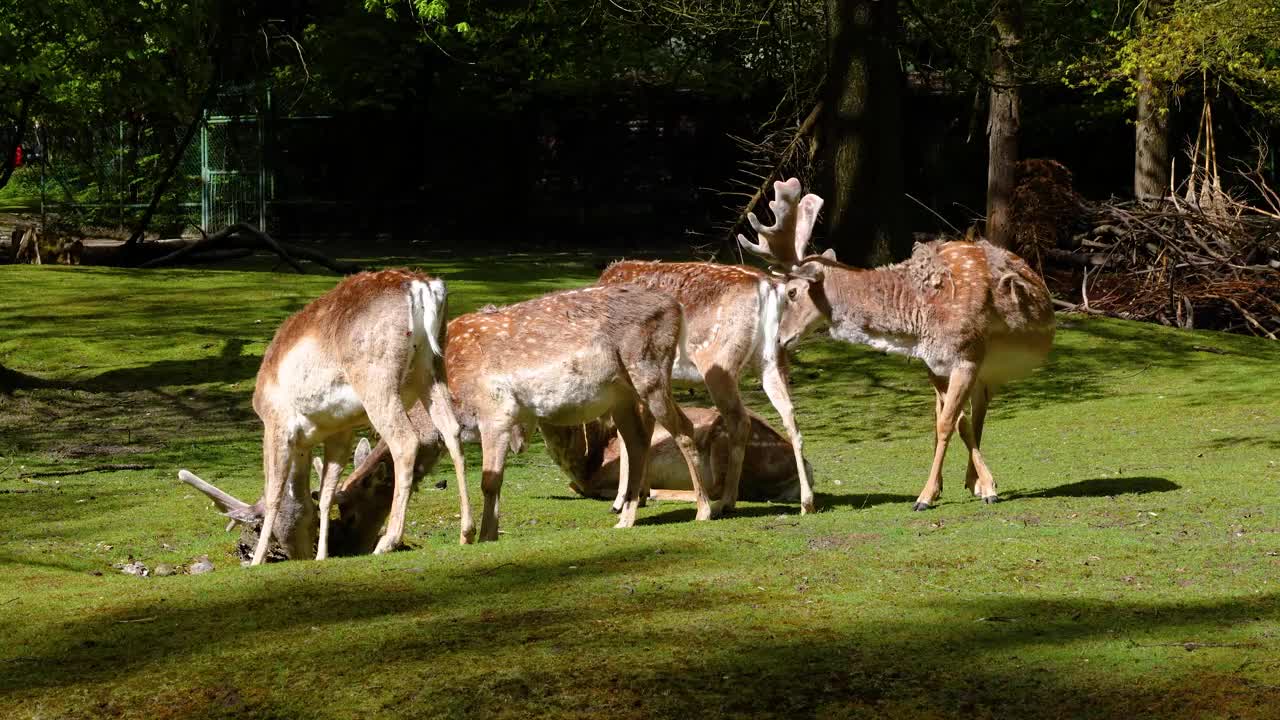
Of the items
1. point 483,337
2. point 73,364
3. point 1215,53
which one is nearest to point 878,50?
point 1215,53

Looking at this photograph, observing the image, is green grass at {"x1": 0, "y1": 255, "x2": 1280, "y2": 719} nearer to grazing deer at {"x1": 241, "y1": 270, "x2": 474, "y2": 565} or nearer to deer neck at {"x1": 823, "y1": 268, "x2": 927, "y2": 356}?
grazing deer at {"x1": 241, "y1": 270, "x2": 474, "y2": 565}

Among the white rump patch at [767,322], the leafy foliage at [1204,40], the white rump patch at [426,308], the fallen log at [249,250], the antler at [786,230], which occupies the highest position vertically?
the leafy foliage at [1204,40]

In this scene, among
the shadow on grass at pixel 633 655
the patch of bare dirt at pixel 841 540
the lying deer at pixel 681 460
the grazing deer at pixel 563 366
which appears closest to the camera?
the shadow on grass at pixel 633 655

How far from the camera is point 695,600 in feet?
19.7

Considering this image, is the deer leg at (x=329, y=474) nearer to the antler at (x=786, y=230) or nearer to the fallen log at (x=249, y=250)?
the antler at (x=786, y=230)

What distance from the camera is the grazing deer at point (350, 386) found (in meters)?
8.20

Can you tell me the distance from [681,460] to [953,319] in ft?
8.11

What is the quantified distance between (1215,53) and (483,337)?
46.9ft

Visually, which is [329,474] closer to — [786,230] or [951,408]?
[951,408]

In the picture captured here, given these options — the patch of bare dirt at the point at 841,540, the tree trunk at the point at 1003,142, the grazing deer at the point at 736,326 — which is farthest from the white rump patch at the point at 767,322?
the tree trunk at the point at 1003,142

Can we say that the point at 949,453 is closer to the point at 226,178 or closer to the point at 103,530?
the point at 103,530

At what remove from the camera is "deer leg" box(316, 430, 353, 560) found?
334 inches

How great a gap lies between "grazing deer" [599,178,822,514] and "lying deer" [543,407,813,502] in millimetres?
245

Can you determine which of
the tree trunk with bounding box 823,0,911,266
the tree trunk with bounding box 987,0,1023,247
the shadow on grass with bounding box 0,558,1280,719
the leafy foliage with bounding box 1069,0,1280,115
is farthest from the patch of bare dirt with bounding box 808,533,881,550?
the tree trunk with bounding box 987,0,1023,247
